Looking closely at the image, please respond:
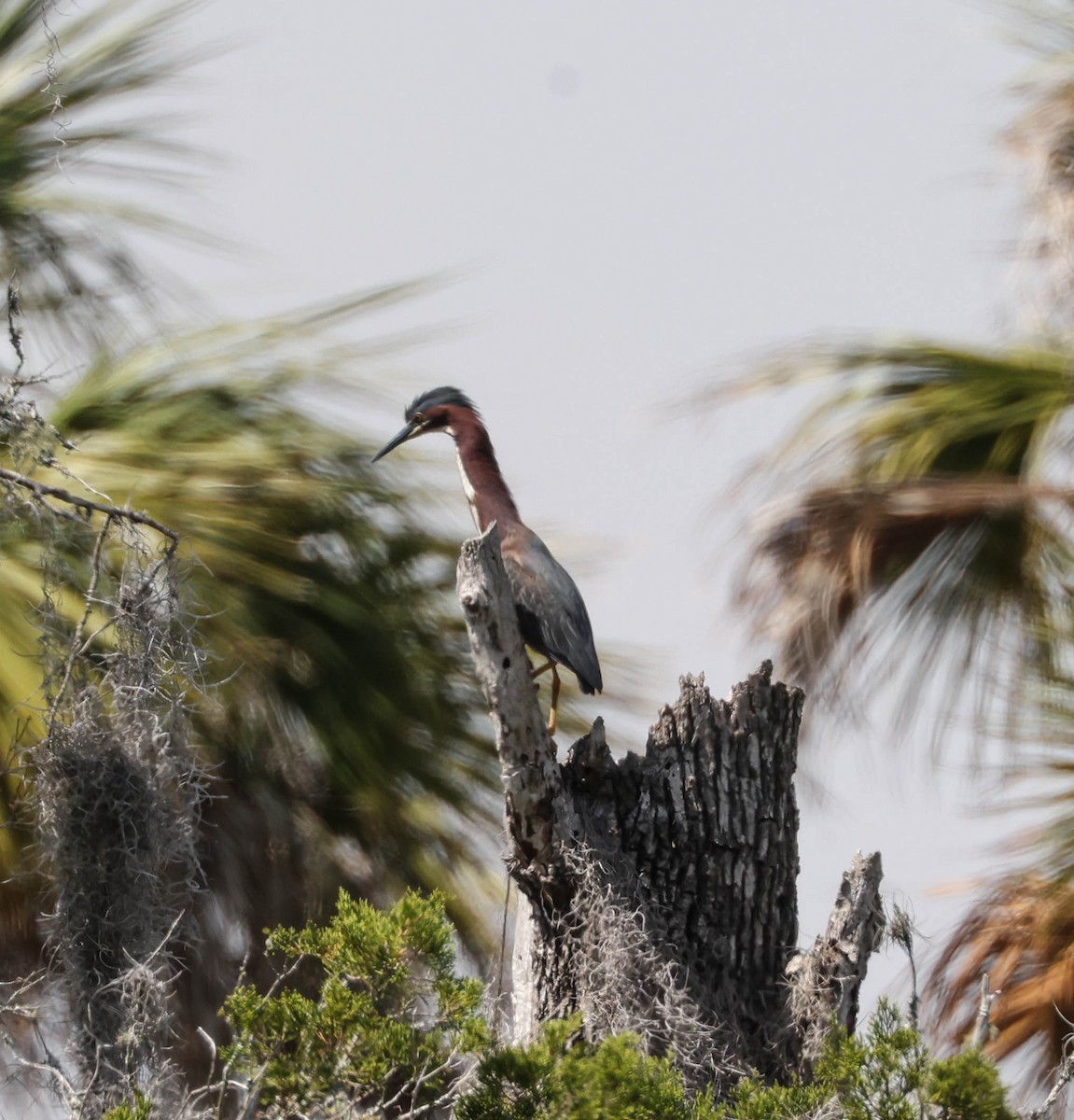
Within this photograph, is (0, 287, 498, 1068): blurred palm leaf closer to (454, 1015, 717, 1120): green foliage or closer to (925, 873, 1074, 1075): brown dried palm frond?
(925, 873, 1074, 1075): brown dried palm frond

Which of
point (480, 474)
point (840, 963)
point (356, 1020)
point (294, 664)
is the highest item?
point (480, 474)

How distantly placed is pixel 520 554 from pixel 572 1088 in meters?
1.80

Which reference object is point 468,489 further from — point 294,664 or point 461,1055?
point 461,1055

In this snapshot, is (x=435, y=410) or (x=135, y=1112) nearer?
(x=135, y=1112)

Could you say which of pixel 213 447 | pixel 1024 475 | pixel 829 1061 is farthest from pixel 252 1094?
pixel 1024 475

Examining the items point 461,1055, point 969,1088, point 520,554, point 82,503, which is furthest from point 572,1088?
point 520,554

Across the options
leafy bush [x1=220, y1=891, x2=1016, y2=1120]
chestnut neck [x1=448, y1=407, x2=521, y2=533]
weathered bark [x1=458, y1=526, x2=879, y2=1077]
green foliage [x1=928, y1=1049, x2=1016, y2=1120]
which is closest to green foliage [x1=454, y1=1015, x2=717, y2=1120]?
leafy bush [x1=220, y1=891, x2=1016, y2=1120]

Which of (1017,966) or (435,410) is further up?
(435,410)

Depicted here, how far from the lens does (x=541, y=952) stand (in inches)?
120

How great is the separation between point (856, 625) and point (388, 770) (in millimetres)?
1067

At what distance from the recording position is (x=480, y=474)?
Result: 4.16 metres

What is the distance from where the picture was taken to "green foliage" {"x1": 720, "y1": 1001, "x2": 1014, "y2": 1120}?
7.34ft

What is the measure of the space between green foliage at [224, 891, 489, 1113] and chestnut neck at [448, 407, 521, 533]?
1684mm

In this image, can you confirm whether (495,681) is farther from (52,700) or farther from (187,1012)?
(187,1012)
